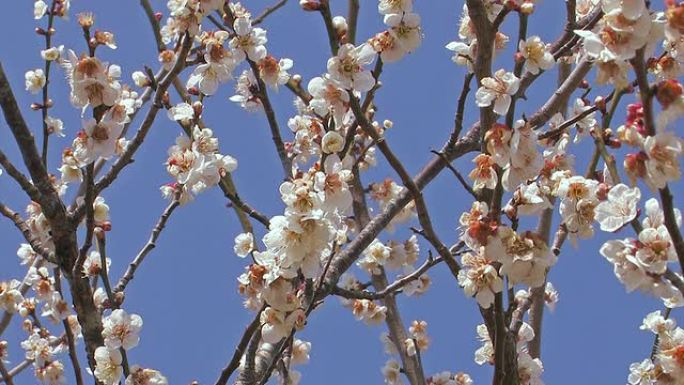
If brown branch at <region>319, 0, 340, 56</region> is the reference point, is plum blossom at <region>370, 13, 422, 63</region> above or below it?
above

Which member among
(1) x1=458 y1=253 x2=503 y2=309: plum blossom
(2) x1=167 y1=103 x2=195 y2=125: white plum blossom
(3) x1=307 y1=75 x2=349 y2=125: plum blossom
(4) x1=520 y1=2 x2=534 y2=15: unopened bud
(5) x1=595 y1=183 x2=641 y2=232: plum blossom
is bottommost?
(1) x1=458 y1=253 x2=503 y2=309: plum blossom

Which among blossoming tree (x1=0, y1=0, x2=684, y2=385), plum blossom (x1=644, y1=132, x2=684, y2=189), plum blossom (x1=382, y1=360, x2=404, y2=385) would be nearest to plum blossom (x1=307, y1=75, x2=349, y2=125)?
blossoming tree (x1=0, y1=0, x2=684, y2=385)

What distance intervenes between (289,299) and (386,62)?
2.75 ft

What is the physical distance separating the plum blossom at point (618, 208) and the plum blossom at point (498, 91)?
15.8 inches

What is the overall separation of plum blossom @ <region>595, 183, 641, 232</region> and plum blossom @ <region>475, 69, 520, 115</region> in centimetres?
40

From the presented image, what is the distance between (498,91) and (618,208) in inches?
19.4

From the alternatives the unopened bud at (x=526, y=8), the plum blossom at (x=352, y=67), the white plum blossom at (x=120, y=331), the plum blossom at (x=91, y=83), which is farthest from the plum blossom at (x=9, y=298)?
the unopened bud at (x=526, y=8)

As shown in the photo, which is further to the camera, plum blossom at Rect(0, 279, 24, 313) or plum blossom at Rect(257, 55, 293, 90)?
plum blossom at Rect(0, 279, 24, 313)

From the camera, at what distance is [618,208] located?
6.70 feet

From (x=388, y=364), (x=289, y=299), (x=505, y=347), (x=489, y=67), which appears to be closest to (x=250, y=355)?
(x=289, y=299)

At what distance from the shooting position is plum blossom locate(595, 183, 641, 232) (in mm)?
1989

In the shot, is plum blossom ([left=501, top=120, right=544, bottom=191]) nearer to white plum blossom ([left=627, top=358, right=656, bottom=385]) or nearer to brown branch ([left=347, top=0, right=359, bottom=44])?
white plum blossom ([left=627, top=358, right=656, bottom=385])

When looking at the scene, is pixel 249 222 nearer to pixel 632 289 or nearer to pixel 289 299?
pixel 289 299

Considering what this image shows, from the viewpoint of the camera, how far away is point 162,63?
3.55 metres
